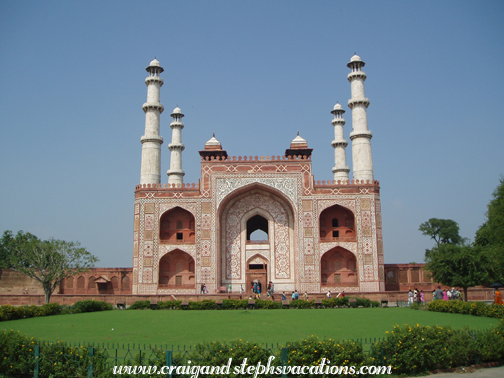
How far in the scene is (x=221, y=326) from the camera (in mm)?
13062

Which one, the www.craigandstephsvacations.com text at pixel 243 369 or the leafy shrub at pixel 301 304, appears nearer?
the www.craigandstephsvacations.com text at pixel 243 369

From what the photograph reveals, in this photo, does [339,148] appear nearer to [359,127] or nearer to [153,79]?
[359,127]

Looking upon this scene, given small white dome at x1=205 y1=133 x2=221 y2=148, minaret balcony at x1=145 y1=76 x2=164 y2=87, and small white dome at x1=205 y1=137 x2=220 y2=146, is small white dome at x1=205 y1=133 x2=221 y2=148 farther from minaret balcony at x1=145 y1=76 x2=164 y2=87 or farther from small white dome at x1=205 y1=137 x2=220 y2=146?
minaret balcony at x1=145 y1=76 x2=164 y2=87

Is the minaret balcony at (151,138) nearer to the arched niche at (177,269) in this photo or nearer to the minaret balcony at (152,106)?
the minaret balcony at (152,106)

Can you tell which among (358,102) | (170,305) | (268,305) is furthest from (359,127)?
(170,305)

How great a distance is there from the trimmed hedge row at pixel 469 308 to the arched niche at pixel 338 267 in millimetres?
9388

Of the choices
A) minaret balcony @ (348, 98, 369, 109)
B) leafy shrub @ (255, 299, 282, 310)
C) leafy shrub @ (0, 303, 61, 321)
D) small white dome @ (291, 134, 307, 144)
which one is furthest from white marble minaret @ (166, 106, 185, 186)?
leafy shrub @ (0, 303, 61, 321)

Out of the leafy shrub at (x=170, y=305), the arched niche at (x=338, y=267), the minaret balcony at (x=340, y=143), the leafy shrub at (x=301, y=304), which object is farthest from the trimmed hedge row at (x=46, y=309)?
the minaret balcony at (x=340, y=143)

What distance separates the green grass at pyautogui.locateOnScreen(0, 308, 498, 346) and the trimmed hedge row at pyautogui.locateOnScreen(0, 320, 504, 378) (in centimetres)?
184

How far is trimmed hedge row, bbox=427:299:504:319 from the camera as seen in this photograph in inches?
579

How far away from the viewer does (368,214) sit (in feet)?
87.0

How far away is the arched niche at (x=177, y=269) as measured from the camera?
89.0 ft

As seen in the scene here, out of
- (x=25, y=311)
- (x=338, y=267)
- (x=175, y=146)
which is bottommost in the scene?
(x=25, y=311)

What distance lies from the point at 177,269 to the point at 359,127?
13105 mm
